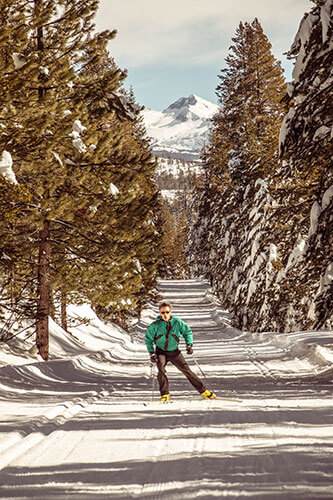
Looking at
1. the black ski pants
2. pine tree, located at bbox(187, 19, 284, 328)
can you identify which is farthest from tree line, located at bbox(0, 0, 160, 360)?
pine tree, located at bbox(187, 19, 284, 328)

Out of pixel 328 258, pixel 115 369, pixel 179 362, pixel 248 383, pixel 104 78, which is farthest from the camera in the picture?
pixel 115 369

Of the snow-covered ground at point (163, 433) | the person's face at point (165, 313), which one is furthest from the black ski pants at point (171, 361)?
the person's face at point (165, 313)

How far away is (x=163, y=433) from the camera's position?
707cm

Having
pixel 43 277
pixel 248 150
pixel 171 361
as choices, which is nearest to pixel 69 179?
pixel 43 277

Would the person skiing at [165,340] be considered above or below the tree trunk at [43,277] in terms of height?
below

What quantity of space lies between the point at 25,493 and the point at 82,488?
52cm

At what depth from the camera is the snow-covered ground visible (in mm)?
4965

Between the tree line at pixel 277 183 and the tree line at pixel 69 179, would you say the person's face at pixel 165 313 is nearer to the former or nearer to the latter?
the tree line at pixel 277 183

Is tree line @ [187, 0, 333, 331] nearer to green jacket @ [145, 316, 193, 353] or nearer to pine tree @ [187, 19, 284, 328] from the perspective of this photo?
pine tree @ [187, 19, 284, 328]

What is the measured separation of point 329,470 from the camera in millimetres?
5254

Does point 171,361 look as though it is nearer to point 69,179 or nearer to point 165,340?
point 165,340

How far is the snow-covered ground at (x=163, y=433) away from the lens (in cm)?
496

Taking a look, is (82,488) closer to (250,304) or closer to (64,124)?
(64,124)

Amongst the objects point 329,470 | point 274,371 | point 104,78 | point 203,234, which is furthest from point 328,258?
point 203,234
